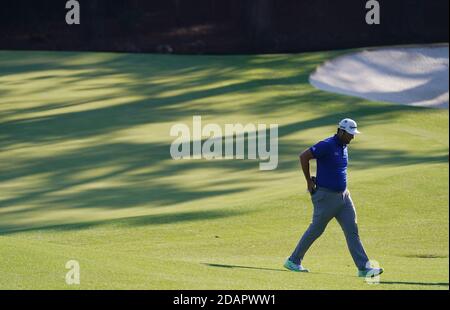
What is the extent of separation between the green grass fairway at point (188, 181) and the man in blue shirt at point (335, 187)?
39cm

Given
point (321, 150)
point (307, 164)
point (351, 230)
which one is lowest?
point (351, 230)

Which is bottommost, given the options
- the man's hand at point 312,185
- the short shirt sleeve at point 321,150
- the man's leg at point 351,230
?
the man's leg at point 351,230

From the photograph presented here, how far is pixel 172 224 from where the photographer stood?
1691cm

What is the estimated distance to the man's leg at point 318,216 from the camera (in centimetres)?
1272

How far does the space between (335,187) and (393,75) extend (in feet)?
72.5

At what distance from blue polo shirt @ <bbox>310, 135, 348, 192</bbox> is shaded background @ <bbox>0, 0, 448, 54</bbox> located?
25.8 meters

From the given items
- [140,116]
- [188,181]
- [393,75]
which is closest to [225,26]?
[393,75]

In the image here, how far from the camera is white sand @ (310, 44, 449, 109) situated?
105ft

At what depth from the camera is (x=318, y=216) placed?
12.8 meters

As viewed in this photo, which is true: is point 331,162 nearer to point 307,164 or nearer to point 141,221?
point 307,164

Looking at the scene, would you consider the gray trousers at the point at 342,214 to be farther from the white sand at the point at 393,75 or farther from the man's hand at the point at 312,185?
the white sand at the point at 393,75

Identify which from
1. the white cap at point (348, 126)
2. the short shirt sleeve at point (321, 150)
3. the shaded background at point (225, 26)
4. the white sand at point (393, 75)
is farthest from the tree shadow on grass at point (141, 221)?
the shaded background at point (225, 26)

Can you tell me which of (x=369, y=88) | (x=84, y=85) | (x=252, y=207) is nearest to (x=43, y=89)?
(x=84, y=85)
